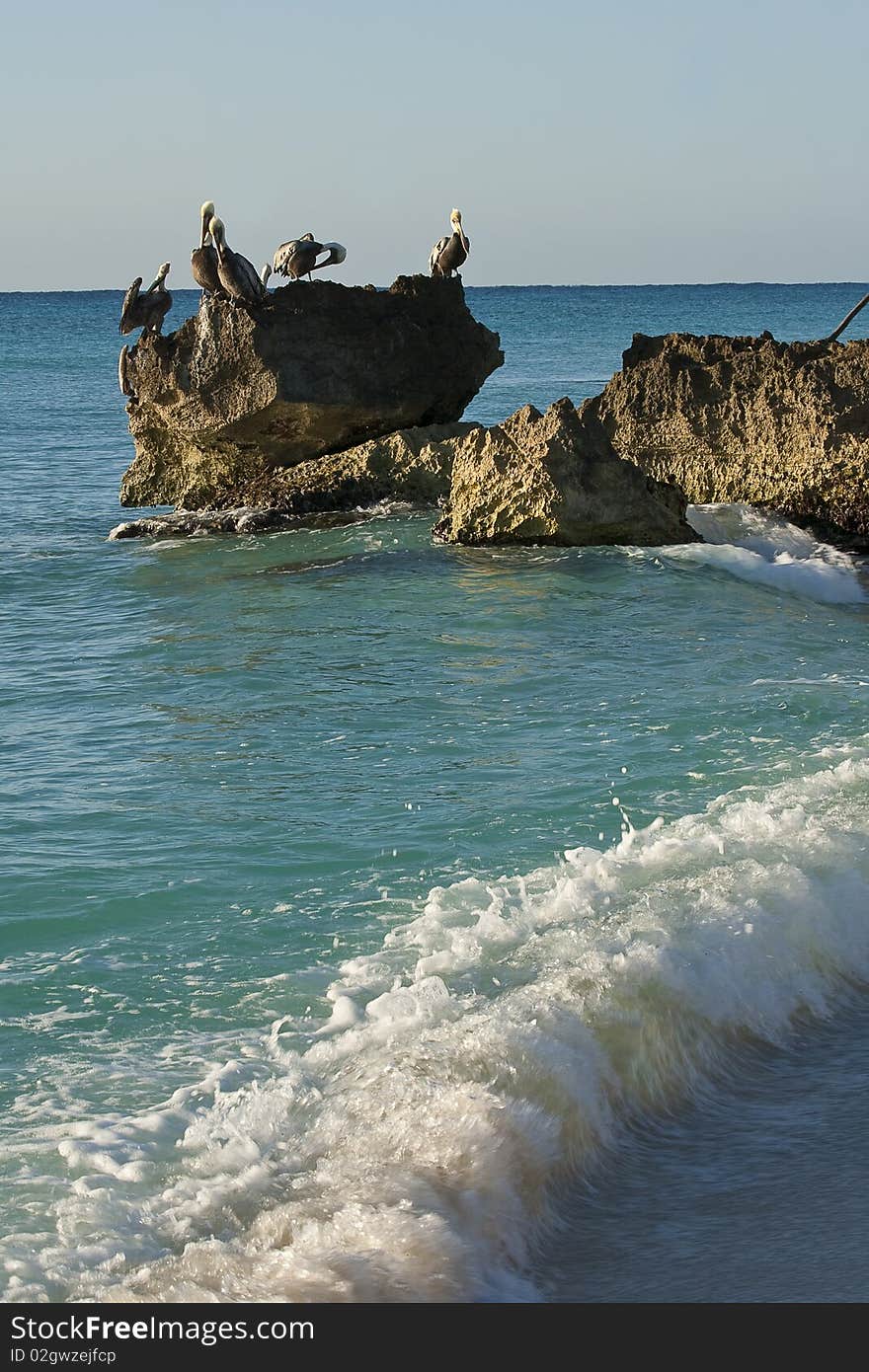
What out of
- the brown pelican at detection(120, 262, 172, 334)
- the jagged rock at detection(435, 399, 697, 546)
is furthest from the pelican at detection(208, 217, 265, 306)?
the jagged rock at detection(435, 399, 697, 546)

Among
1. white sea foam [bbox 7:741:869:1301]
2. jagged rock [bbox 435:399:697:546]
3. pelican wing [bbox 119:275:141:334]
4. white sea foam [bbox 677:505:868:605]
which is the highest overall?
pelican wing [bbox 119:275:141:334]

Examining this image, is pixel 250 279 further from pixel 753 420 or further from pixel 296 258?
pixel 753 420

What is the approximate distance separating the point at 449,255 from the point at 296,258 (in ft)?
8.44

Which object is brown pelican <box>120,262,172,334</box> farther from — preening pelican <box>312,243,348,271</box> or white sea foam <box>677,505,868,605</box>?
white sea foam <box>677,505,868,605</box>

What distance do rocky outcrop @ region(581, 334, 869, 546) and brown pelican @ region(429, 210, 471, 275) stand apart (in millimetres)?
→ 3528

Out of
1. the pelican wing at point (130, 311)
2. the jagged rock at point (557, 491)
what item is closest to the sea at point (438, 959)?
the jagged rock at point (557, 491)

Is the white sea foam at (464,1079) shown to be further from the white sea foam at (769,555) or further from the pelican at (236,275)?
the pelican at (236,275)

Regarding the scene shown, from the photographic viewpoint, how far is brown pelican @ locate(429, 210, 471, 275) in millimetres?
17859

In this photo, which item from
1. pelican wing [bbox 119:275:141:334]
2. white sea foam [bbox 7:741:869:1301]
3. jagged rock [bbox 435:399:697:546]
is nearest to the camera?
white sea foam [bbox 7:741:869:1301]

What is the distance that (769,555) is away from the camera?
43.4 ft

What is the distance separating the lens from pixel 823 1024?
525 cm

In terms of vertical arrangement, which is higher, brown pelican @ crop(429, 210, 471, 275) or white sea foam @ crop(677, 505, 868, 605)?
brown pelican @ crop(429, 210, 471, 275)

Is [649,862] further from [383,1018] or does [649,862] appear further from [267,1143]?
[267,1143]

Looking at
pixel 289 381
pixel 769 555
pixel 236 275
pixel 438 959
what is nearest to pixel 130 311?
pixel 236 275
